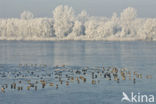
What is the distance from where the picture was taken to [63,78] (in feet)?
162

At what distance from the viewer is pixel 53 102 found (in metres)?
35.6

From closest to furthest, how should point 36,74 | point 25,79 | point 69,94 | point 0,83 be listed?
point 69,94 < point 0,83 < point 25,79 < point 36,74

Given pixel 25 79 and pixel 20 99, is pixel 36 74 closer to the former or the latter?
pixel 25 79

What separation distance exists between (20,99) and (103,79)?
15412mm

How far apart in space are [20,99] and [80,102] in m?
6.34

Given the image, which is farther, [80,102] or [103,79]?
[103,79]

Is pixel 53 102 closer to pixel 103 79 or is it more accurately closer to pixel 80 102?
pixel 80 102

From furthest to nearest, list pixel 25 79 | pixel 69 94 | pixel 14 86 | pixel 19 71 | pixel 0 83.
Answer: pixel 19 71 < pixel 25 79 < pixel 0 83 < pixel 14 86 < pixel 69 94

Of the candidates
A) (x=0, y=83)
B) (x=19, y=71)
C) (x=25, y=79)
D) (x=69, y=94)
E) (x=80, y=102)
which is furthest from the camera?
(x=19, y=71)

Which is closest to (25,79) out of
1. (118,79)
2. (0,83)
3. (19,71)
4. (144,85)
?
(0,83)

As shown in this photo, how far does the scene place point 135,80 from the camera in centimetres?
4788

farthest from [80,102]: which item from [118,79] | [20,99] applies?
[118,79]

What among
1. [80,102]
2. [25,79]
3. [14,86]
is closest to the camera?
[80,102]

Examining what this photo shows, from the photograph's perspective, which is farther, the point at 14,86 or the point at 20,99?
the point at 14,86
